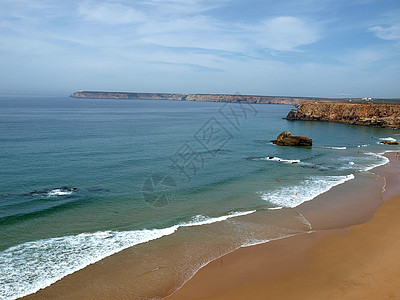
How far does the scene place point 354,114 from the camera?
99.4 meters

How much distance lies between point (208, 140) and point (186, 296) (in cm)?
4704

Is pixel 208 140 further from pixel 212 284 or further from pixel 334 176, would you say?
pixel 212 284

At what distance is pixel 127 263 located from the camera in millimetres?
15438

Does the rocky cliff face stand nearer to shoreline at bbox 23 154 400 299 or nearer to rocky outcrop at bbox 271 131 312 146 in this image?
rocky outcrop at bbox 271 131 312 146

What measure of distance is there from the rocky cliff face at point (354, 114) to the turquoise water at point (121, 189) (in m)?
46.7

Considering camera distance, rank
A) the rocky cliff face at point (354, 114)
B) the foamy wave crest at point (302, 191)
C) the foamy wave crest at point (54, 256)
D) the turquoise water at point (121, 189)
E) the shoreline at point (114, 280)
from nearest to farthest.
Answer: the shoreline at point (114, 280)
the foamy wave crest at point (54, 256)
the turquoise water at point (121, 189)
the foamy wave crest at point (302, 191)
the rocky cliff face at point (354, 114)

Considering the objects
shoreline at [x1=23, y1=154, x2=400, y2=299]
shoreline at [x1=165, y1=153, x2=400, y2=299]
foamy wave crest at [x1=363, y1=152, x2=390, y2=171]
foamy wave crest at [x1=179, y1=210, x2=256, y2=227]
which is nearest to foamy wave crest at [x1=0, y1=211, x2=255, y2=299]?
shoreline at [x1=23, y1=154, x2=400, y2=299]

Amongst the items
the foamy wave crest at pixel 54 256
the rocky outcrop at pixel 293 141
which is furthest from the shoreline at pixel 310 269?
the rocky outcrop at pixel 293 141

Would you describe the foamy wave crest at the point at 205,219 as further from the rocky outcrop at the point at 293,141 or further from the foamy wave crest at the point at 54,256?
the rocky outcrop at the point at 293,141

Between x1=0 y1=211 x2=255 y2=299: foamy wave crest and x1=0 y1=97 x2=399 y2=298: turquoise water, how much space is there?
5 cm

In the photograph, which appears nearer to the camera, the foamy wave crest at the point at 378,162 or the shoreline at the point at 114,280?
the shoreline at the point at 114,280

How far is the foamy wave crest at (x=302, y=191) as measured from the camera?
1000 inches

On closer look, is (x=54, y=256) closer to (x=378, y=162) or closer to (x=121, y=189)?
(x=121, y=189)

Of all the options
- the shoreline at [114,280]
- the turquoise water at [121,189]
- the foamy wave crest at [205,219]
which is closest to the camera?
the shoreline at [114,280]
